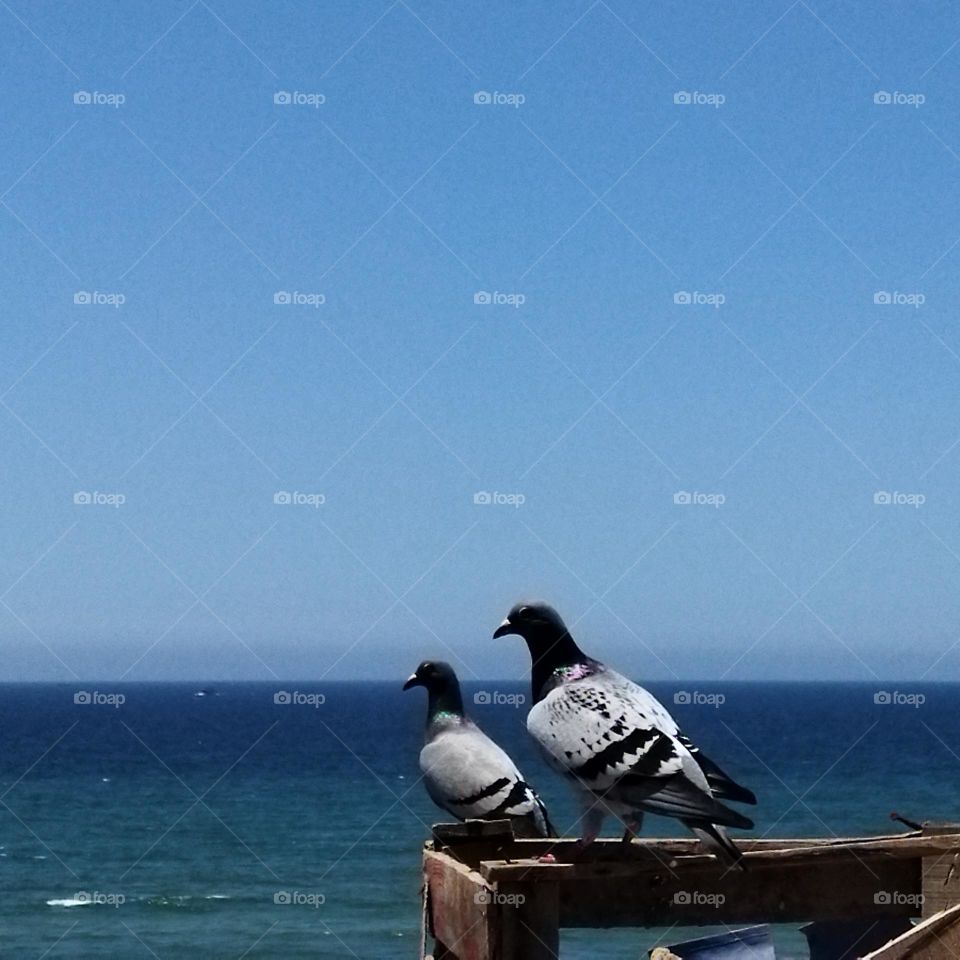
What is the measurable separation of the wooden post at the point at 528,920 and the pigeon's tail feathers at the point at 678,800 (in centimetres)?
96

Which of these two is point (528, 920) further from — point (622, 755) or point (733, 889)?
point (622, 755)

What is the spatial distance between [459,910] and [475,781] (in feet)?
14.3

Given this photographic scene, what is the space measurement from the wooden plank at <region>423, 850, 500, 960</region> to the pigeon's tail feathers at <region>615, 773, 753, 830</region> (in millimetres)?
1068

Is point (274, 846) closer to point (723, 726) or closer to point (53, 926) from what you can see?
point (53, 926)

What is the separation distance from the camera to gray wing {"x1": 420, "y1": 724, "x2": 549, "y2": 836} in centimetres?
940

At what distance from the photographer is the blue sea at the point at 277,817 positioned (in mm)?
36375

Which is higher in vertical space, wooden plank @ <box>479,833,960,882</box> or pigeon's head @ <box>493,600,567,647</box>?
pigeon's head @ <box>493,600,567,647</box>

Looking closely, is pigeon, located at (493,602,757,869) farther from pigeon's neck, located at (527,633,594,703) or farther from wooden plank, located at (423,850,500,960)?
wooden plank, located at (423,850,500,960)

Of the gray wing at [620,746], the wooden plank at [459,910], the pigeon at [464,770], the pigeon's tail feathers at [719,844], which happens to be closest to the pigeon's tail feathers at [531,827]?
the pigeon at [464,770]

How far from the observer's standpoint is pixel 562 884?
558 centimetres

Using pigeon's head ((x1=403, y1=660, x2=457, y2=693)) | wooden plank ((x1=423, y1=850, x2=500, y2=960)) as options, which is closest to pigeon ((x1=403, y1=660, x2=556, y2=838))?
pigeon's head ((x1=403, y1=660, x2=457, y2=693))

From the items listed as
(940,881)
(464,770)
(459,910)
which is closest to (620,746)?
(940,881)

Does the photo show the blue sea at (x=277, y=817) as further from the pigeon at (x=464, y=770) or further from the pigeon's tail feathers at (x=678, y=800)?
the pigeon's tail feathers at (x=678, y=800)

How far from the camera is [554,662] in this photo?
26.8 feet
